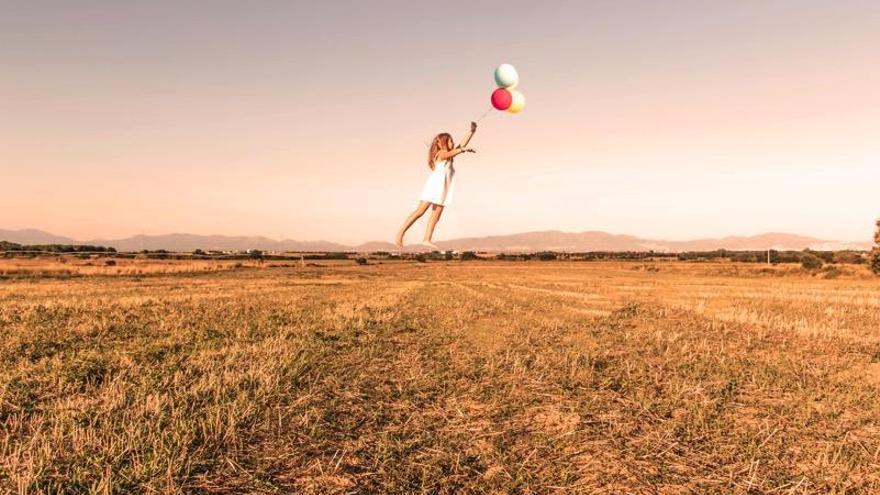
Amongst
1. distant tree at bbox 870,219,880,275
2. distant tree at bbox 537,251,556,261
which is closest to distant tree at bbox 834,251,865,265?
distant tree at bbox 870,219,880,275

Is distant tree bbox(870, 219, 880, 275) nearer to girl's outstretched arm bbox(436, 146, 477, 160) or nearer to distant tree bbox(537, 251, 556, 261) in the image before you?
girl's outstretched arm bbox(436, 146, 477, 160)

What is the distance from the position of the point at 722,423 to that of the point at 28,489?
6561 mm

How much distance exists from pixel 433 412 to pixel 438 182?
3.65m

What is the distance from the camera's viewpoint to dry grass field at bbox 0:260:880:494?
4.34 metres

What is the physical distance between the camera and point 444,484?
4227mm

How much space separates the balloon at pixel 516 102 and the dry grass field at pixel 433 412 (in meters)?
4.08

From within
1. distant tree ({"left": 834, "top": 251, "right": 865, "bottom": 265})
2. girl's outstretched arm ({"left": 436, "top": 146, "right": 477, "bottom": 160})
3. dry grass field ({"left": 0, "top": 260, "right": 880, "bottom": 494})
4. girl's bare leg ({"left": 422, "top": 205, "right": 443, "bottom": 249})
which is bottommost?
dry grass field ({"left": 0, "top": 260, "right": 880, "bottom": 494})

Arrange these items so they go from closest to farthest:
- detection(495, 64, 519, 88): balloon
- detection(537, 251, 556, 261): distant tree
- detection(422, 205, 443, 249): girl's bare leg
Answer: detection(495, 64, 519, 88): balloon
detection(422, 205, 443, 249): girl's bare leg
detection(537, 251, 556, 261): distant tree

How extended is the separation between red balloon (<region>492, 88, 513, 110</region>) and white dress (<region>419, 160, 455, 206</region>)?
1.18 meters

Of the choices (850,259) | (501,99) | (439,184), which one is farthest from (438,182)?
(850,259)

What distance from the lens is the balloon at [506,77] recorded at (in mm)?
7609

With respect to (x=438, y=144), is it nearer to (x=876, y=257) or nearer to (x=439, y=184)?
(x=439, y=184)

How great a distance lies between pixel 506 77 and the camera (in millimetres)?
7613

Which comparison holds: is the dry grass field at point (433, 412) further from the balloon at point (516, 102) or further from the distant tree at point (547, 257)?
the distant tree at point (547, 257)
